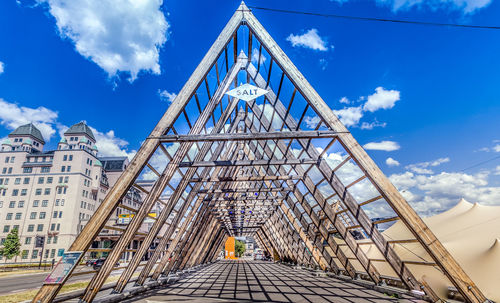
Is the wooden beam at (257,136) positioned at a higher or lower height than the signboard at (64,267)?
higher

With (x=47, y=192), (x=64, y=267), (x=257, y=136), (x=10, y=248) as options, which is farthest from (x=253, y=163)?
(x=47, y=192)

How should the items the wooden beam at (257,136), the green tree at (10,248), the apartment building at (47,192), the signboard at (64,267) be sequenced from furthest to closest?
the apartment building at (47,192) < the green tree at (10,248) < the wooden beam at (257,136) < the signboard at (64,267)

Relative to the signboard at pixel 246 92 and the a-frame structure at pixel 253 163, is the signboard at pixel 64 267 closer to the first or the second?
the a-frame structure at pixel 253 163

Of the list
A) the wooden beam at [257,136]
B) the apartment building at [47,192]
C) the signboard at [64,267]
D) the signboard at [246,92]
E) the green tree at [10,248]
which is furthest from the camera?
the apartment building at [47,192]

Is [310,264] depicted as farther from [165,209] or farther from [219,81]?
[219,81]

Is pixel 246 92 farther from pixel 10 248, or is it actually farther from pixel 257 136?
pixel 10 248

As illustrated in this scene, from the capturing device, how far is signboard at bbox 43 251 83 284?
14.2 ft

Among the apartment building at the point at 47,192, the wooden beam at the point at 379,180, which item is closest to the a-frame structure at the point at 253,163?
the wooden beam at the point at 379,180

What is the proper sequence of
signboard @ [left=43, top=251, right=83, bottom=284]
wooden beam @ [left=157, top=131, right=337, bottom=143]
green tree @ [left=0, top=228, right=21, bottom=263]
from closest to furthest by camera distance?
signboard @ [left=43, top=251, right=83, bottom=284], wooden beam @ [left=157, top=131, right=337, bottom=143], green tree @ [left=0, top=228, right=21, bottom=263]

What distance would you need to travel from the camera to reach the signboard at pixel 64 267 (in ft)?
14.2

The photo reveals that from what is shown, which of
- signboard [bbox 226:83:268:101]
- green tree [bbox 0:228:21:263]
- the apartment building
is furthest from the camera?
the apartment building

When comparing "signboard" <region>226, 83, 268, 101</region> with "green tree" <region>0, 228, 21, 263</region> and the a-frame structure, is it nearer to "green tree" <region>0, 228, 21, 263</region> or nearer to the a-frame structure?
the a-frame structure

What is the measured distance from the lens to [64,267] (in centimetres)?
441

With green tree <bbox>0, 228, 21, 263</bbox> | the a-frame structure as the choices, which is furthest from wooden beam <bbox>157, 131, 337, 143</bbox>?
green tree <bbox>0, 228, 21, 263</bbox>
